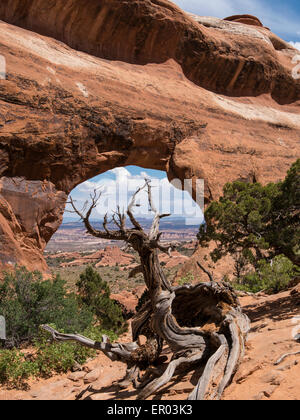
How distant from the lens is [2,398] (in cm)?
605

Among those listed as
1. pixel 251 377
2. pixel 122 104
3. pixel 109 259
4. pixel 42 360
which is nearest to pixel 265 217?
pixel 251 377

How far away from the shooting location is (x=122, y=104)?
1802 cm

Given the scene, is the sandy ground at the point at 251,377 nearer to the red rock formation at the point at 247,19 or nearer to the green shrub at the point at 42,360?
the green shrub at the point at 42,360

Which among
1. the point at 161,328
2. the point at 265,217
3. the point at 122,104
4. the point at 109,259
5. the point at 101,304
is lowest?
the point at 109,259

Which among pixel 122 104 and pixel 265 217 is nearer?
pixel 265 217

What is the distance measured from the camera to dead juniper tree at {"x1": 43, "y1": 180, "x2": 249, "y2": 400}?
4625mm

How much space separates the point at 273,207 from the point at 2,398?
808 centimetres

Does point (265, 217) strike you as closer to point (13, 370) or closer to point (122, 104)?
point (13, 370)

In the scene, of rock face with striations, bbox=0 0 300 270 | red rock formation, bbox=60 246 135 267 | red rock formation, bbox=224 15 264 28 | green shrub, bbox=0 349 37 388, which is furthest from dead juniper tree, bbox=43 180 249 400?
red rock formation, bbox=60 246 135 267

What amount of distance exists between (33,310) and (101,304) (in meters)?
4.67

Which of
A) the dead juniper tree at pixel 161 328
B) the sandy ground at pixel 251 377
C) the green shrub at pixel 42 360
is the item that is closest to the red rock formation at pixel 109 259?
the green shrub at pixel 42 360

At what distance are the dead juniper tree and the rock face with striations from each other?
952 centimetres
